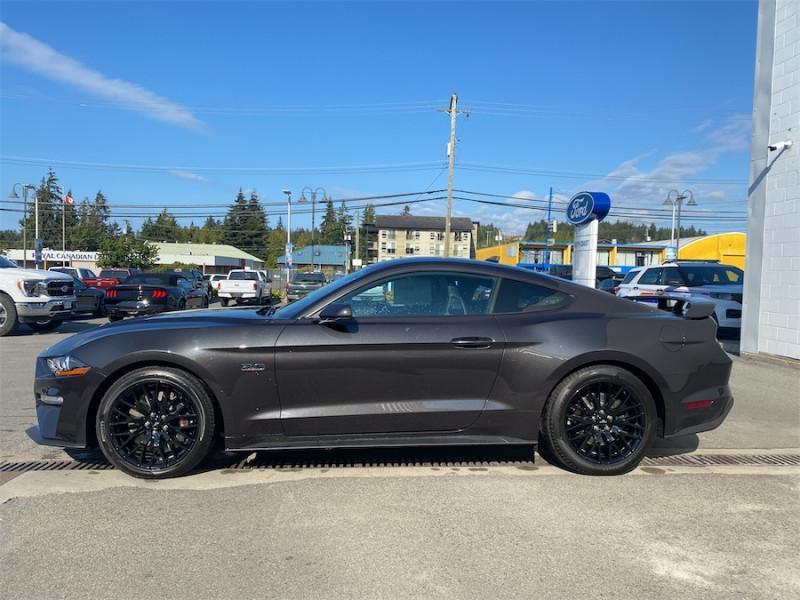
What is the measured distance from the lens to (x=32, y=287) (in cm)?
1188

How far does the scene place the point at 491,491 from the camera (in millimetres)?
3699

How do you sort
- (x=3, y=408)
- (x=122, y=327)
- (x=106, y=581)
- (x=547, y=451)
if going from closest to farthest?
(x=106, y=581) < (x=122, y=327) < (x=547, y=451) < (x=3, y=408)

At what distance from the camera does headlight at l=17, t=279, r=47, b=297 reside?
11742 millimetres

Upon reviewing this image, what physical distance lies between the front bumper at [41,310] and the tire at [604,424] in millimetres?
11924

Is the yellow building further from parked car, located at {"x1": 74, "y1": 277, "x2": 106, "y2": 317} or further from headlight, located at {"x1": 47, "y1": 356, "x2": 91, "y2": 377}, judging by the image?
headlight, located at {"x1": 47, "y1": 356, "x2": 91, "y2": 377}

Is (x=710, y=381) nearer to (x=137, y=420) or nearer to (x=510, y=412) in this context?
(x=510, y=412)

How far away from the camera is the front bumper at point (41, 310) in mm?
11789

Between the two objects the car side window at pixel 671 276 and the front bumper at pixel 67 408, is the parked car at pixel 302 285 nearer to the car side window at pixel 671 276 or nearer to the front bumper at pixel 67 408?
the car side window at pixel 671 276

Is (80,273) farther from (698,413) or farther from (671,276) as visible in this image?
(698,413)

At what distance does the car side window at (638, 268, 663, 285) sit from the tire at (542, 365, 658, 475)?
10425 millimetres

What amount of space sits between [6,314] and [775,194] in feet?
50.1

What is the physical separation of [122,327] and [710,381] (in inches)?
171

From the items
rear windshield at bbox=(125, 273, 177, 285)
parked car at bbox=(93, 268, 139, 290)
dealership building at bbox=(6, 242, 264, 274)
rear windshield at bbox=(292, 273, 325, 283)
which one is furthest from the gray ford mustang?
dealership building at bbox=(6, 242, 264, 274)

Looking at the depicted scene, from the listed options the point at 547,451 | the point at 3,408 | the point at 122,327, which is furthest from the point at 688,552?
the point at 3,408
